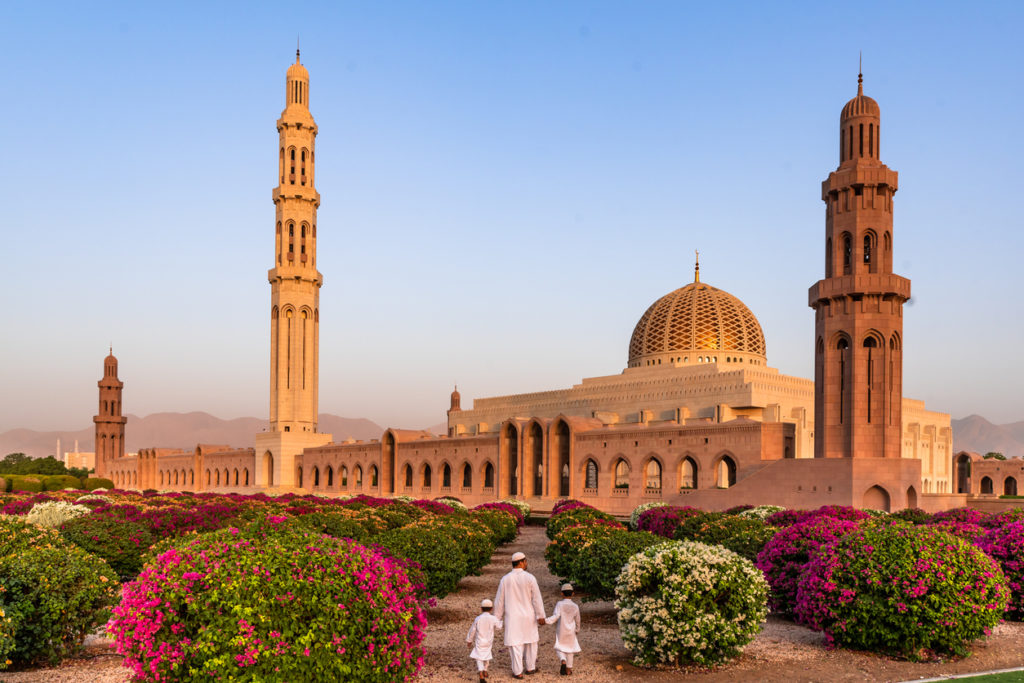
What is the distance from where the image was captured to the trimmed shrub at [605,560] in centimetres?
1328

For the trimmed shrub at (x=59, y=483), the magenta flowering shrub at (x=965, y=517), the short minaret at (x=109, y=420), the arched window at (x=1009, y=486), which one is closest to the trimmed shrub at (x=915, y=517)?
the magenta flowering shrub at (x=965, y=517)

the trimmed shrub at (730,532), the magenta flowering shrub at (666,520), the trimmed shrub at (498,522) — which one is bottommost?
the trimmed shrub at (498,522)

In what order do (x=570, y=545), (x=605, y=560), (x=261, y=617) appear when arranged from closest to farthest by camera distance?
(x=261, y=617) < (x=605, y=560) < (x=570, y=545)

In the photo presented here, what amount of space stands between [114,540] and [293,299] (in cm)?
5017

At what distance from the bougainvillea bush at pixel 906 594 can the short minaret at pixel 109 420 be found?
96.1 m

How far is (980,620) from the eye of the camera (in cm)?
1011

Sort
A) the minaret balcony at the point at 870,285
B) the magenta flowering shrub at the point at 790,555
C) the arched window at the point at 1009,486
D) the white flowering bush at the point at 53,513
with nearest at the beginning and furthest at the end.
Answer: the magenta flowering shrub at the point at 790,555
the white flowering bush at the point at 53,513
the minaret balcony at the point at 870,285
the arched window at the point at 1009,486

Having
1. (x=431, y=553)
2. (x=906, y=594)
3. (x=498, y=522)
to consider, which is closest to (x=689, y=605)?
(x=906, y=594)

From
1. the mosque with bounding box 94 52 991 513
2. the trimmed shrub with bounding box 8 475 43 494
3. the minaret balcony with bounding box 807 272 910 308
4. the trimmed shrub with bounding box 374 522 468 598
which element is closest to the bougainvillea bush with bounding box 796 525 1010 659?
the trimmed shrub with bounding box 374 522 468 598

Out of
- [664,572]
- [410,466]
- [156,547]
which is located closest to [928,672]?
[664,572]

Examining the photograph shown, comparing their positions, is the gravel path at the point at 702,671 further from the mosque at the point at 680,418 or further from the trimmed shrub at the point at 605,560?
the mosque at the point at 680,418

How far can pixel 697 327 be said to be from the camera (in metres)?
57.5

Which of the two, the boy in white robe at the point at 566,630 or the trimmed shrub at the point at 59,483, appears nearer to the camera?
the boy in white robe at the point at 566,630

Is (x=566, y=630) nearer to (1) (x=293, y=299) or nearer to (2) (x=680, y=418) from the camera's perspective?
(2) (x=680, y=418)
